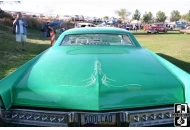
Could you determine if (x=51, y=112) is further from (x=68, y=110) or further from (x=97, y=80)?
(x=97, y=80)

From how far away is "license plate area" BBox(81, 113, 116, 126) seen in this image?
226 centimetres

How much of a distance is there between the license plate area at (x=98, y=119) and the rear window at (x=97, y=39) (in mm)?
2109

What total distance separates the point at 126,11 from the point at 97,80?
281 ft

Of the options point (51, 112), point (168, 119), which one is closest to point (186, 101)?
point (168, 119)

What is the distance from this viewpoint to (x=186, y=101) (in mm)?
2396

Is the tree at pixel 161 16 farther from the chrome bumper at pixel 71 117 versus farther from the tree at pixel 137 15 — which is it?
the chrome bumper at pixel 71 117

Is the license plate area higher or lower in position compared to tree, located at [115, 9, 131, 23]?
lower

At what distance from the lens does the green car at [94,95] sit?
2.30 meters

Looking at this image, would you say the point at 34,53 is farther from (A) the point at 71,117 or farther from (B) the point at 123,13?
(B) the point at 123,13

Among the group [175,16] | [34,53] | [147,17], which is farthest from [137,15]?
[34,53]

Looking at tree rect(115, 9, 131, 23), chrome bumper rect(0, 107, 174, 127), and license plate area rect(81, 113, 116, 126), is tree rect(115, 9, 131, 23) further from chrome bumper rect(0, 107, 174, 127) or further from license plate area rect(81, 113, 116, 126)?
license plate area rect(81, 113, 116, 126)

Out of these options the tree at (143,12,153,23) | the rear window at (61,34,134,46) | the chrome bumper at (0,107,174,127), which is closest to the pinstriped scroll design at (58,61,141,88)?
the chrome bumper at (0,107,174,127)

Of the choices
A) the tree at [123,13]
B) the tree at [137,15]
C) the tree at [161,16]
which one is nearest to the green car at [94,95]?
the tree at [123,13]

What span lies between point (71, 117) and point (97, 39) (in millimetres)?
2281
